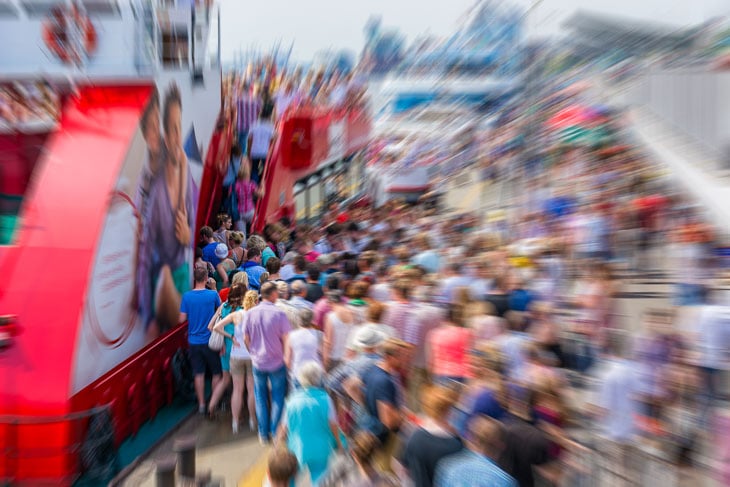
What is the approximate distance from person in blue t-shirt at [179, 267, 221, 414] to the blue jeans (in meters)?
0.88

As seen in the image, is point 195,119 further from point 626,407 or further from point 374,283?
point 626,407

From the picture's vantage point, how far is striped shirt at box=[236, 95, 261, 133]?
→ 42.7 feet

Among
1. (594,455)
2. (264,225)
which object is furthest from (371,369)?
(264,225)

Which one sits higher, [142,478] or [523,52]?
[523,52]

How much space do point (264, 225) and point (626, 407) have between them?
29.7ft

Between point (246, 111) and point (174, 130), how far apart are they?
618 cm

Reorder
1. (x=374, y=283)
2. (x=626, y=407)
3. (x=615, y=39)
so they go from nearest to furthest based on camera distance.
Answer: (x=626, y=407), (x=374, y=283), (x=615, y=39)

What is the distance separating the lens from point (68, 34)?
6.50 m

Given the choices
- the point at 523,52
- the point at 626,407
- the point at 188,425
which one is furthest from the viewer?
the point at 523,52

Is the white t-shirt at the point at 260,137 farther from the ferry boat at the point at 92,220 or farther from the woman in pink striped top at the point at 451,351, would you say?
the woman in pink striped top at the point at 451,351

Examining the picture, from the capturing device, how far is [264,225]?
1237cm

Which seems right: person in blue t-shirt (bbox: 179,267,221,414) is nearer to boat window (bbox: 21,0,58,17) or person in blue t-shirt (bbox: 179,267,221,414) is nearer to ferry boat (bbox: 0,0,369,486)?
ferry boat (bbox: 0,0,369,486)

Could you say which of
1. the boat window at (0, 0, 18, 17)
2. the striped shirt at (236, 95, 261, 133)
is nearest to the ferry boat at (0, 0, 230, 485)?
the boat window at (0, 0, 18, 17)

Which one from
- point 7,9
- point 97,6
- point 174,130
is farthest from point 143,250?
point 7,9
